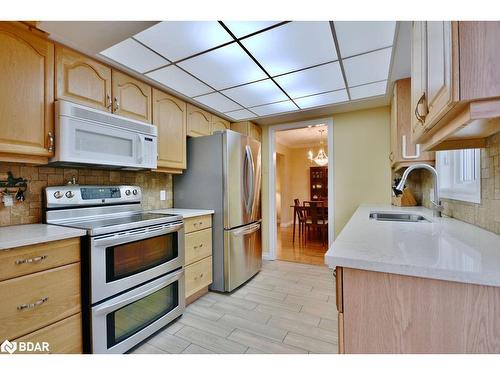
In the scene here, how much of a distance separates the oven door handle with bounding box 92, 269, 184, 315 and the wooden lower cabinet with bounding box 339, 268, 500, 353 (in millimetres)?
1332

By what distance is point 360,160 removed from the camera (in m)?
3.16

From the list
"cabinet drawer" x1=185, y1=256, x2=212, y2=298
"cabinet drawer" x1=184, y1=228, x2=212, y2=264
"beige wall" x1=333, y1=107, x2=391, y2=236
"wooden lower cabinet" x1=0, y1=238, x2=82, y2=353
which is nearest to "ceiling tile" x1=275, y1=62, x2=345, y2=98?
"beige wall" x1=333, y1=107, x2=391, y2=236

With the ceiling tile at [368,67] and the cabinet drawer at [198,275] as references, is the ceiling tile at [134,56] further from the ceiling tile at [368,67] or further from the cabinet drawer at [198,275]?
the cabinet drawer at [198,275]

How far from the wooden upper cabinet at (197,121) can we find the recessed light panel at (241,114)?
314mm

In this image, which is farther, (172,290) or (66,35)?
(172,290)

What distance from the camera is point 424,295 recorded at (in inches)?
28.3

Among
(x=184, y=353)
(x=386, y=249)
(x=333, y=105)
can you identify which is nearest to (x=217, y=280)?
(x=184, y=353)

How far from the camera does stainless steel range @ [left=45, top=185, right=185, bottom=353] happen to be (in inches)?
54.4

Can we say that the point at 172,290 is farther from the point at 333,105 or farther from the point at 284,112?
the point at 333,105

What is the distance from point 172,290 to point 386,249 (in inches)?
66.0

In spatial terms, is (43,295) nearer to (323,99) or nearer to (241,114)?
(241,114)

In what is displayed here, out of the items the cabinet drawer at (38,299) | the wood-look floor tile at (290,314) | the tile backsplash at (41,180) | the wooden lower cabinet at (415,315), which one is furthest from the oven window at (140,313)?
the wooden lower cabinet at (415,315)

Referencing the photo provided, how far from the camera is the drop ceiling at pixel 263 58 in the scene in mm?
1430

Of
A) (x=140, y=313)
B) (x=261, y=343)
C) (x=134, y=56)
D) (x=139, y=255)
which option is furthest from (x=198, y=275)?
(x=134, y=56)
